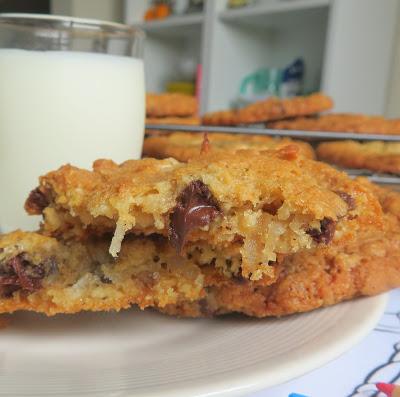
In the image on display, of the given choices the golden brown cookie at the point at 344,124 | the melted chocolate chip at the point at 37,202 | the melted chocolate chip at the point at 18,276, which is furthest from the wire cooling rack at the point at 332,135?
the melted chocolate chip at the point at 18,276

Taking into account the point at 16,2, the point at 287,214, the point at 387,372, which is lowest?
the point at 387,372

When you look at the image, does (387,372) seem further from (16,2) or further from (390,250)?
(16,2)

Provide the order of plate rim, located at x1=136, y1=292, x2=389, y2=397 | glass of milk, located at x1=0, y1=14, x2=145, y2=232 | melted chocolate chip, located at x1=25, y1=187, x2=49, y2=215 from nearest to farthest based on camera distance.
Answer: plate rim, located at x1=136, y1=292, x2=389, y2=397 < melted chocolate chip, located at x1=25, y1=187, x2=49, y2=215 < glass of milk, located at x1=0, y1=14, x2=145, y2=232

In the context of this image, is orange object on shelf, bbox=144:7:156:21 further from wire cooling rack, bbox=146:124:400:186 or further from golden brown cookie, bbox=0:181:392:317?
golden brown cookie, bbox=0:181:392:317

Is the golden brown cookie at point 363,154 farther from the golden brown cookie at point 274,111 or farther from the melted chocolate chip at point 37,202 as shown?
the melted chocolate chip at point 37,202

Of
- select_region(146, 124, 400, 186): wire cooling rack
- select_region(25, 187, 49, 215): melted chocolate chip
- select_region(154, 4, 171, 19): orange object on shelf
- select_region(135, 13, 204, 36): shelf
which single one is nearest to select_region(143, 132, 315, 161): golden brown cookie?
select_region(146, 124, 400, 186): wire cooling rack

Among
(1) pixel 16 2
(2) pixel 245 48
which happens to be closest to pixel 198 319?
(2) pixel 245 48

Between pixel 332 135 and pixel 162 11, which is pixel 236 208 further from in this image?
pixel 162 11
